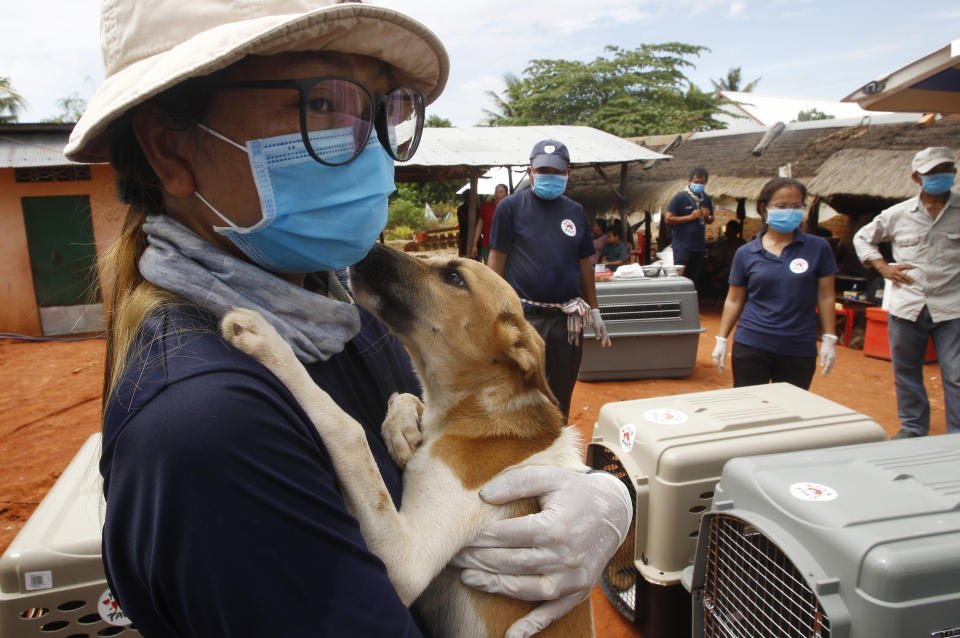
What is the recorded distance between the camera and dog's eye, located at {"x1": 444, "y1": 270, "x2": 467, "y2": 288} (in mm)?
2438

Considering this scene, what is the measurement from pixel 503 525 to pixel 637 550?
6.40ft

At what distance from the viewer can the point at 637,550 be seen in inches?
130

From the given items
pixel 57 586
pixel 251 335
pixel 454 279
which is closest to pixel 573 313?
pixel 454 279

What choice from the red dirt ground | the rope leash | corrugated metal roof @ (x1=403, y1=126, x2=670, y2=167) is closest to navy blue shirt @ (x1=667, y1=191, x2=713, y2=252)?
the red dirt ground

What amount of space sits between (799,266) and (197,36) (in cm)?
509

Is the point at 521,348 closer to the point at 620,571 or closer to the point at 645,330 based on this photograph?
the point at 620,571

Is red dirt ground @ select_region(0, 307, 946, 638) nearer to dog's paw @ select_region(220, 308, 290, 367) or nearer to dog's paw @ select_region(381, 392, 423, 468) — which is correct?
dog's paw @ select_region(381, 392, 423, 468)

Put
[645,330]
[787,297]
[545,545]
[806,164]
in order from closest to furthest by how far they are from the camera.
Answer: [545,545], [787,297], [645,330], [806,164]

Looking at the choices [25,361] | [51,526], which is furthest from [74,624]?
[25,361]

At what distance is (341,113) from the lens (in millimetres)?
1338

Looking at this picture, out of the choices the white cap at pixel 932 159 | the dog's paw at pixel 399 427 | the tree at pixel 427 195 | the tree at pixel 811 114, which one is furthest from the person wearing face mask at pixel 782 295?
the tree at pixel 811 114

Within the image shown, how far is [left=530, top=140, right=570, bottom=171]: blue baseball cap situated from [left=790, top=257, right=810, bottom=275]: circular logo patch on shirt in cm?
221

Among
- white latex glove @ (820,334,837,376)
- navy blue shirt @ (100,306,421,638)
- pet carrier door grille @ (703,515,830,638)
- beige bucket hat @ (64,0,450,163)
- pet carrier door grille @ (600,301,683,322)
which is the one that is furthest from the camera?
pet carrier door grille @ (600,301,683,322)

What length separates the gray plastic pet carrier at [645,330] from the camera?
322 inches
